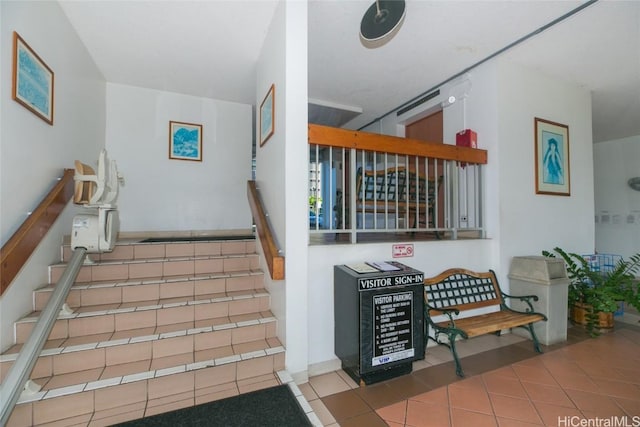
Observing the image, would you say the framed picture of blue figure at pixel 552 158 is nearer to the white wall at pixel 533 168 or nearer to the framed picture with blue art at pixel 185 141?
the white wall at pixel 533 168

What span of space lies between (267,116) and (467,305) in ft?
9.34

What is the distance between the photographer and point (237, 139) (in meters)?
4.80

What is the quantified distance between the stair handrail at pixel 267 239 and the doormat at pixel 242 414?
32.2 inches

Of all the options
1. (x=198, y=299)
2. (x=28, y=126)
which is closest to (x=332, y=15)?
(x=28, y=126)

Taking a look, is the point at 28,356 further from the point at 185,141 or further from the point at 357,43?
the point at 357,43

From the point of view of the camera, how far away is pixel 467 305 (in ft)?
9.46

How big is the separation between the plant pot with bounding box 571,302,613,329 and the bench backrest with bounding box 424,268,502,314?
1183 mm

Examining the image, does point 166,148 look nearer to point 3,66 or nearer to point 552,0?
point 3,66

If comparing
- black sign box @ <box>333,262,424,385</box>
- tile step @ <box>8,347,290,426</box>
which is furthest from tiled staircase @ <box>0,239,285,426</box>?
black sign box @ <box>333,262,424,385</box>

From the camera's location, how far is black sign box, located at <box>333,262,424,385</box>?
209 centimetres

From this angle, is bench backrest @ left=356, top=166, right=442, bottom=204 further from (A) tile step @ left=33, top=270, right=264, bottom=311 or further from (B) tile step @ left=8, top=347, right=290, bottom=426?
(B) tile step @ left=8, top=347, right=290, bottom=426

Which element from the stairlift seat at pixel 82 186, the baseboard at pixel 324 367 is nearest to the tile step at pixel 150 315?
the baseboard at pixel 324 367

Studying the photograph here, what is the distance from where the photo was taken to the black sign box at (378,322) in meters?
2.09

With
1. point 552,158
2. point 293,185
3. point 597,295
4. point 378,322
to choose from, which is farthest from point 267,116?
point 597,295
